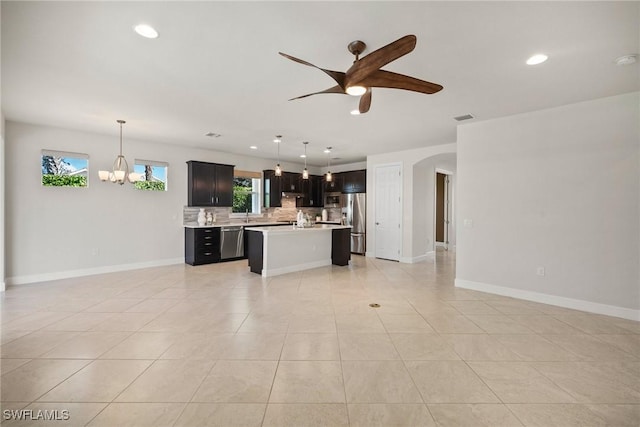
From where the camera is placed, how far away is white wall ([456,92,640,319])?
11.5ft

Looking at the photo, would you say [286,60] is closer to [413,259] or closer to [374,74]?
[374,74]

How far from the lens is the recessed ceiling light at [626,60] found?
260 centimetres

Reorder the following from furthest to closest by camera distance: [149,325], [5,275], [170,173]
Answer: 1. [170,173]
2. [5,275]
3. [149,325]

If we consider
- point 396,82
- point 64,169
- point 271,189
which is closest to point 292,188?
point 271,189

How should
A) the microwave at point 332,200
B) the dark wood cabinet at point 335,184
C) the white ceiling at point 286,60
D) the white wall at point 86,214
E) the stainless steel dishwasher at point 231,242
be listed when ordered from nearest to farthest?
the white ceiling at point 286,60 → the white wall at point 86,214 → the stainless steel dishwasher at point 231,242 → the dark wood cabinet at point 335,184 → the microwave at point 332,200

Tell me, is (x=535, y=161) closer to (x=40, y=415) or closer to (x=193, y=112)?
(x=193, y=112)

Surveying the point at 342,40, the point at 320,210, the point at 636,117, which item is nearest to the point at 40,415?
the point at 342,40

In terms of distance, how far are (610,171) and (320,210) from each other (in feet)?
23.3

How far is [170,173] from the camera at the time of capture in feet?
21.2

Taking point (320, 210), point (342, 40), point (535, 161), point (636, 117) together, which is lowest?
point (320, 210)

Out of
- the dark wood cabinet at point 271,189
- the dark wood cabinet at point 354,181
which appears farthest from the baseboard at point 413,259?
the dark wood cabinet at point 271,189

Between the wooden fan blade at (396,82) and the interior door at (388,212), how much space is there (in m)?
4.85

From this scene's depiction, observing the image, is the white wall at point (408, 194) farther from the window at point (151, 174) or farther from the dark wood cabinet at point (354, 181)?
the window at point (151, 174)

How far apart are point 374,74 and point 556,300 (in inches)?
163
